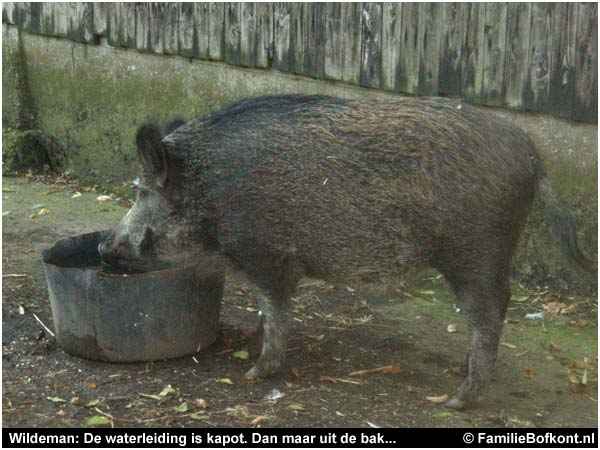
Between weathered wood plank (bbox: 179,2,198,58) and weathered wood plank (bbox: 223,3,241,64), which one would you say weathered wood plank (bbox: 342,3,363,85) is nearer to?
weathered wood plank (bbox: 223,3,241,64)

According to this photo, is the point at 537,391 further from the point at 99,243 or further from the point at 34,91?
the point at 34,91

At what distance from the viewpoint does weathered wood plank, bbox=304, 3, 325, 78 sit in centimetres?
764

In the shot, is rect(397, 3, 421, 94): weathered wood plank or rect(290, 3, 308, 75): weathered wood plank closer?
rect(397, 3, 421, 94): weathered wood plank

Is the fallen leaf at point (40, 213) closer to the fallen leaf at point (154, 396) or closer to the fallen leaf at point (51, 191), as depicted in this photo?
the fallen leaf at point (51, 191)

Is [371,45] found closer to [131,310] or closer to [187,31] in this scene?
[187,31]

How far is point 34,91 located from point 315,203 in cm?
613

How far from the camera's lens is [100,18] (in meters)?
9.50

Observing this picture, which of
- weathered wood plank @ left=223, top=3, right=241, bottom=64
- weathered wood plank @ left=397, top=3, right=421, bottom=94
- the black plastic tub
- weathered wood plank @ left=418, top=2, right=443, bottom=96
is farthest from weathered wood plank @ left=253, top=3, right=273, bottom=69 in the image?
the black plastic tub

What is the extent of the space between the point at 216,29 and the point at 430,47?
2.33 m

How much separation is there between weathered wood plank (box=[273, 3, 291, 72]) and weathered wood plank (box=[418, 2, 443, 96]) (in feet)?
4.40

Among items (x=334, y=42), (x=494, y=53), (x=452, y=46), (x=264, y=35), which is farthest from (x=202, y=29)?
(x=494, y=53)

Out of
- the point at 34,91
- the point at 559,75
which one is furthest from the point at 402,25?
the point at 34,91

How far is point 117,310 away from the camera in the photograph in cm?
533

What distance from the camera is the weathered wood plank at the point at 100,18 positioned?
371 inches
